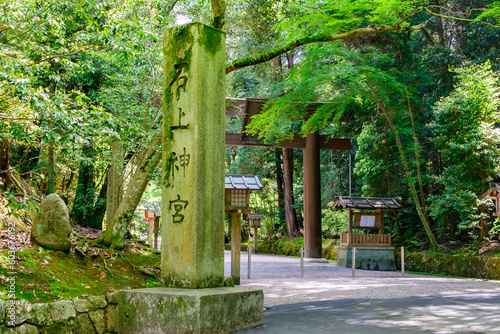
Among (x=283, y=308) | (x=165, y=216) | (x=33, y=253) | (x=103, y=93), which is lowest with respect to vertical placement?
(x=283, y=308)

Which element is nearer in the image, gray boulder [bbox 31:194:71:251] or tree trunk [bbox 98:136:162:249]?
gray boulder [bbox 31:194:71:251]

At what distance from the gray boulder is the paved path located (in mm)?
3332

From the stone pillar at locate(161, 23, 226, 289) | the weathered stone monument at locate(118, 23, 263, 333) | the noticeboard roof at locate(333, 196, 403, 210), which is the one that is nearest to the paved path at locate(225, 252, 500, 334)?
the weathered stone monument at locate(118, 23, 263, 333)

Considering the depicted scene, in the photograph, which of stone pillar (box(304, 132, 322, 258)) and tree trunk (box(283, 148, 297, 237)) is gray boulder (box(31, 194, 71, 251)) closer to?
stone pillar (box(304, 132, 322, 258))

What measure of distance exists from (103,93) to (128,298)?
231 inches

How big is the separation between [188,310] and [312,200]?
12280mm

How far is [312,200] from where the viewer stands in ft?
54.7

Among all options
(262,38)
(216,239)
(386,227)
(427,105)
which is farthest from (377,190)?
(216,239)

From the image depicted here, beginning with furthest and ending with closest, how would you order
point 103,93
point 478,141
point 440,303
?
point 478,141
point 103,93
point 440,303

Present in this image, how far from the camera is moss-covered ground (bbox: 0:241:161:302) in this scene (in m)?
5.50

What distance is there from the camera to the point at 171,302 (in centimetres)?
497

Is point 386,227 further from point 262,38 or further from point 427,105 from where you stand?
point 262,38

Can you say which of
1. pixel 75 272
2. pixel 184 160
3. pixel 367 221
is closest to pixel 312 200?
pixel 367 221

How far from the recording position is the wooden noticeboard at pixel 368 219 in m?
→ 15.7
